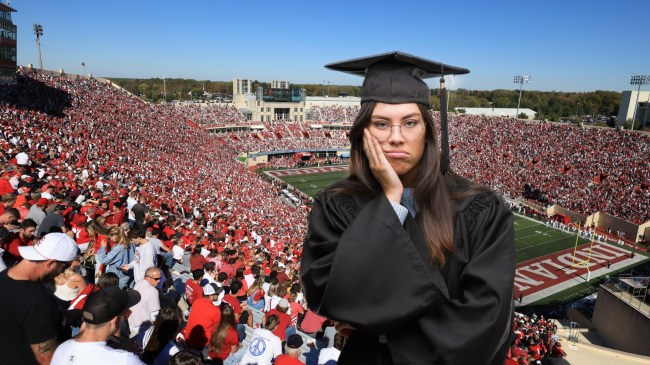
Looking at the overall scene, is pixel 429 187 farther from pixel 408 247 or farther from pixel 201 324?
pixel 201 324

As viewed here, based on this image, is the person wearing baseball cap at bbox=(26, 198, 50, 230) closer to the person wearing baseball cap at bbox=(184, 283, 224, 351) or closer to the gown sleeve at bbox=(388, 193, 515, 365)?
the person wearing baseball cap at bbox=(184, 283, 224, 351)

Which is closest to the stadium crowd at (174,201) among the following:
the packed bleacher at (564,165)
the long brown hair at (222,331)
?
the long brown hair at (222,331)

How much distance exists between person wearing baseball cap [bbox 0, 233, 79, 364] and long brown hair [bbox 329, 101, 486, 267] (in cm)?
262

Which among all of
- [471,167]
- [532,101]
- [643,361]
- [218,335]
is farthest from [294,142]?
[532,101]

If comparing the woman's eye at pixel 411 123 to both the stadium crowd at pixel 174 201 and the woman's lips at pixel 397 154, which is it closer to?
the woman's lips at pixel 397 154

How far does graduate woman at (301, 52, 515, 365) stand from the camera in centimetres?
123

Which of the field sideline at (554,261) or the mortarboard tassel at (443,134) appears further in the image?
the field sideline at (554,261)

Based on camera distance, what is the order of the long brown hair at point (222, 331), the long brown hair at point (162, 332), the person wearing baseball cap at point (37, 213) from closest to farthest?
1. the long brown hair at point (162, 332)
2. the long brown hair at point (222, 331)
3. the person wearing baseball cap at point (37, 213)

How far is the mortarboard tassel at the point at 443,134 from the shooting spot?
63.1 inches

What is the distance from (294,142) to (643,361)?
164 ft

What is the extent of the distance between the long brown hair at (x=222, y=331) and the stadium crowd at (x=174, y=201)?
0.01 m

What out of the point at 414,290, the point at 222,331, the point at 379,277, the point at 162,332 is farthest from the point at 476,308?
the point at 222,331

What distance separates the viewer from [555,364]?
5.00 m

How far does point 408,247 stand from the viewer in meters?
1.24
